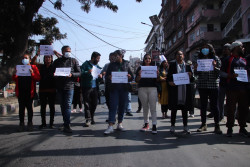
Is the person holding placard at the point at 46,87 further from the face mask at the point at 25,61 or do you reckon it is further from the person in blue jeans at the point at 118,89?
the person in blue jeans at the point at 118,89

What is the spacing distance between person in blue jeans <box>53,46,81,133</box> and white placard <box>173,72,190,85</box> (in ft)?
7.83

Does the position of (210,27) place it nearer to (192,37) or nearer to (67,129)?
(192,37)

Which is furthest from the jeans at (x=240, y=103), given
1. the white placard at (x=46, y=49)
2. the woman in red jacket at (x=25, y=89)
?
the woman in red jacket at (x=25, y=89)

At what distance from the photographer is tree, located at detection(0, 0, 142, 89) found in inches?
356

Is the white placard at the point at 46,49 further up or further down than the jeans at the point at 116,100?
further up

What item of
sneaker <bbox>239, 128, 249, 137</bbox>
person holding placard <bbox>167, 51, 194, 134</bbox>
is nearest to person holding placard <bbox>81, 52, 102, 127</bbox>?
person holding placard <bbox>167, 51, 194, 134</bbox>

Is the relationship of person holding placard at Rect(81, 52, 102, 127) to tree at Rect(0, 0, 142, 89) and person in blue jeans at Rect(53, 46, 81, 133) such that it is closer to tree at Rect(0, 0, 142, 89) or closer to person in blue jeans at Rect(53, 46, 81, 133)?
person in blue jeans at Rect(53, 46, 81, 133)

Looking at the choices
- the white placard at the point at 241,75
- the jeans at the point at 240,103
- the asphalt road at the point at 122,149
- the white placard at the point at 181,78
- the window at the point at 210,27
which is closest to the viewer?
the asphalt road at the point at 122,149

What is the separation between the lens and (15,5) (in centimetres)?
1010

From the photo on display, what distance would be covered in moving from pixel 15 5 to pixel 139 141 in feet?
28.8

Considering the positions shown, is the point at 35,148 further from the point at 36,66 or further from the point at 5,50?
the point at 5,50

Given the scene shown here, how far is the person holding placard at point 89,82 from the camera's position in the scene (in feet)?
20.3

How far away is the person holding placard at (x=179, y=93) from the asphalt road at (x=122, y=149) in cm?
48

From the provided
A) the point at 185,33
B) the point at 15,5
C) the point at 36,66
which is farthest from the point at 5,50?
the point at 185,33
